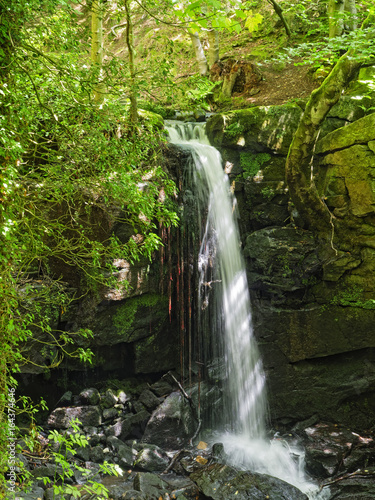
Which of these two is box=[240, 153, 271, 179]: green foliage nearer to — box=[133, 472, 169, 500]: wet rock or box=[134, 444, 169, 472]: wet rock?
box=[134, 444, 169, 472]: wet rock

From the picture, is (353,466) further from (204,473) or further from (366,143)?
(366,143)

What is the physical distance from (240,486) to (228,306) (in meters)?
3.44

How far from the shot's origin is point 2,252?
2.58m

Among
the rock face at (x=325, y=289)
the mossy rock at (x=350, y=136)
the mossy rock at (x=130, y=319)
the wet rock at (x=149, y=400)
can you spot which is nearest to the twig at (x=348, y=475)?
the rock face at (x=325, y=289)

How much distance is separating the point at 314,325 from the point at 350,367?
1.05 meters

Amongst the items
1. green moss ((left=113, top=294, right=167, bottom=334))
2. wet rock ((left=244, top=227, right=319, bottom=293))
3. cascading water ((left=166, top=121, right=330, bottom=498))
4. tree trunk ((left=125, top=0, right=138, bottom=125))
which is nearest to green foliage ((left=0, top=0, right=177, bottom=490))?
tree trunk ((left=125, top=0, right=138, bottom=125))

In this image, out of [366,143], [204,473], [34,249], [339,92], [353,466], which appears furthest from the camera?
[366,143]

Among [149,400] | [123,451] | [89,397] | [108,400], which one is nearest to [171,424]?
[149,400]

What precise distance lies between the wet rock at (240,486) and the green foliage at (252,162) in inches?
230

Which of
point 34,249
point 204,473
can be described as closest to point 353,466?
point 204,473

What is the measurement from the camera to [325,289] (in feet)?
25.3

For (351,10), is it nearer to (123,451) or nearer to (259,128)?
(259,128)

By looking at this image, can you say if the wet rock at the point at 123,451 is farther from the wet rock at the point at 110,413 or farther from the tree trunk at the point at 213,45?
the tree trunk at the point at 213,45

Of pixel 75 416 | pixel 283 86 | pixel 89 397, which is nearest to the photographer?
pixel 75 416
